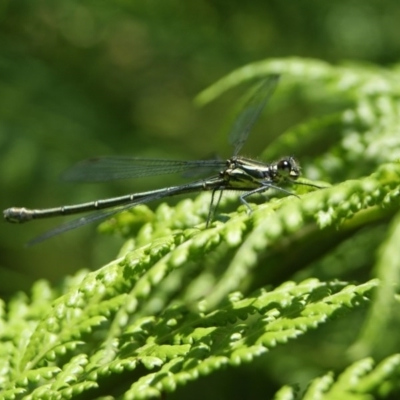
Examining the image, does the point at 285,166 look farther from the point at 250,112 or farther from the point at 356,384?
the point at 356,384

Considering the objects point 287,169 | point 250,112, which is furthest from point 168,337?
point 250,112

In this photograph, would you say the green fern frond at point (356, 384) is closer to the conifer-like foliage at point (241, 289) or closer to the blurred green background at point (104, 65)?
the conifer-like foliage at point (241, 289)

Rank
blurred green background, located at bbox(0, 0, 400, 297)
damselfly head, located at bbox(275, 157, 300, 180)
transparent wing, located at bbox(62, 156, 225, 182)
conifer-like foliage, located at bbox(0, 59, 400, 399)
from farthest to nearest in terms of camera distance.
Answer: blurred green background, located at bbox(0, 0, 400, 297)
transparent wing, located at bbox(62, 156, 225, 182)
damselfly head, located at bbox(275, 157, 300, 180)
conifer-like foliage, located at bbox(0, 59, 400, 399)

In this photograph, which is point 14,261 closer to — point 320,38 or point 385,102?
point 320,38

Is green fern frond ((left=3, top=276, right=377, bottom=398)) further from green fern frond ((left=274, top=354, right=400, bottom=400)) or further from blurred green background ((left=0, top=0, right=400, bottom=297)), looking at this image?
blurred green background ((left=0, top=0, right=400, bottom=297))

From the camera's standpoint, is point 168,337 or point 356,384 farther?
point 168,337

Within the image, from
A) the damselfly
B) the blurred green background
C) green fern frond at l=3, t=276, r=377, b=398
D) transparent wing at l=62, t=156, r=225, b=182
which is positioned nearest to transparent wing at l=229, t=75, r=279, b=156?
the damselfly

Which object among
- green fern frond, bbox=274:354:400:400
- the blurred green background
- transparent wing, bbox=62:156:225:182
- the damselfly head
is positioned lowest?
green fern frond, bbox=274:354:400:400
